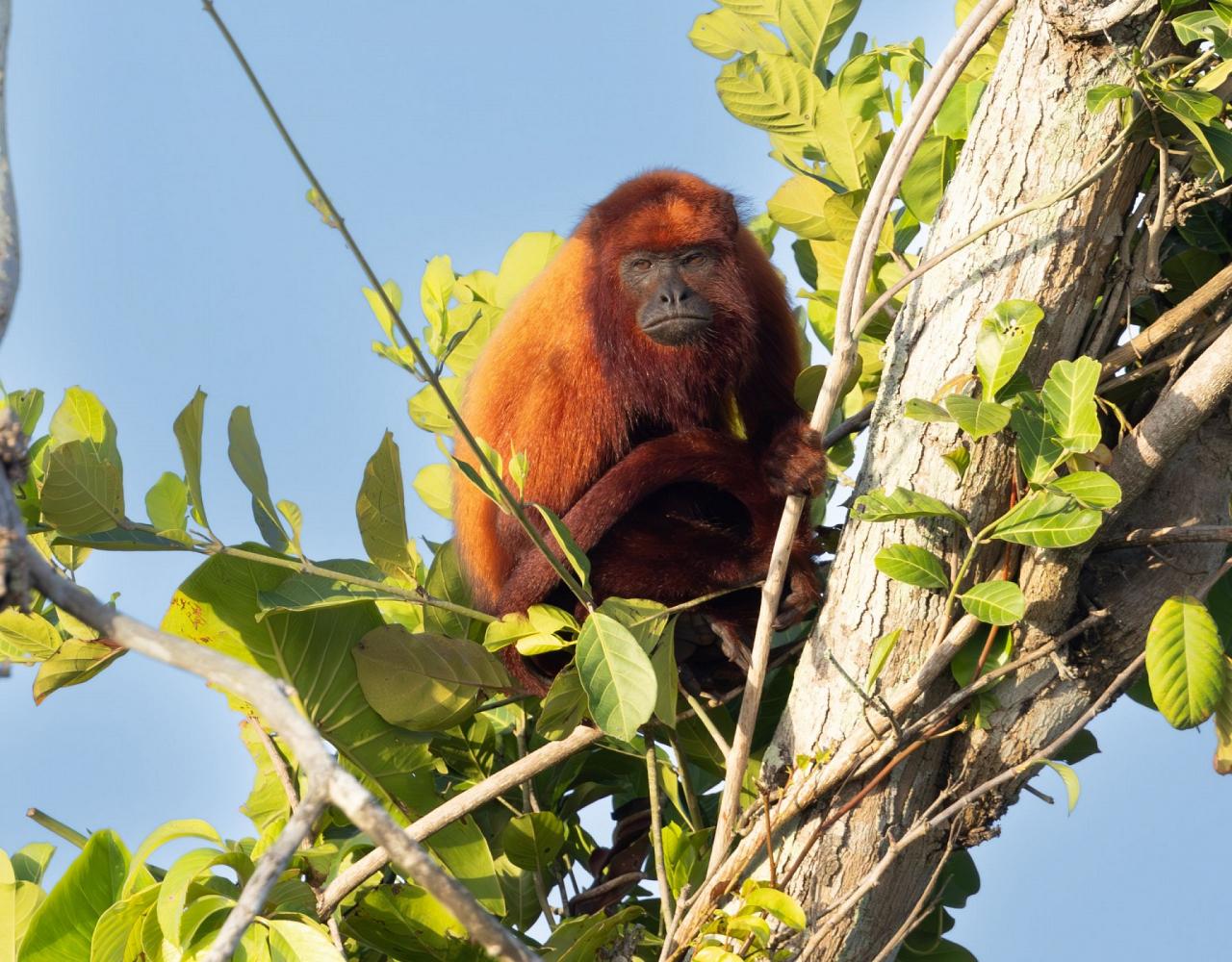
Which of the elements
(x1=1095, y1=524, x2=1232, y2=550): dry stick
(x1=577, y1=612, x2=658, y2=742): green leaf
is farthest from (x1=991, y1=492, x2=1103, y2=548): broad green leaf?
(x1=577, y1=612, x2=658, y2=742): green leaf

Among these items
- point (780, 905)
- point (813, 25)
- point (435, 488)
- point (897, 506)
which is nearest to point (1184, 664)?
point (897, 506)

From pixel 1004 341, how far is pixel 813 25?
66.9 inches

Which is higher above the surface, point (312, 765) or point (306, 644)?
point (312, 765)

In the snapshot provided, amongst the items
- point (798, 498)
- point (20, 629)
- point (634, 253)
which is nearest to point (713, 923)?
point (798, 498)

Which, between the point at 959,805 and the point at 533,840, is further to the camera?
the point at 533,840

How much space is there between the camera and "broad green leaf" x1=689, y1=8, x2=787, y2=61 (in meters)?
4.05

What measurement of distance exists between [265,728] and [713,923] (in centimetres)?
153

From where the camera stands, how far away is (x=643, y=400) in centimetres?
423

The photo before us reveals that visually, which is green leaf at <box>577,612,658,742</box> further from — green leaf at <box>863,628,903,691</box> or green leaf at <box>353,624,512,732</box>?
green leaf at <box>353,624,512,732</box>

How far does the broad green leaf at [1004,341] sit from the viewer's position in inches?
108

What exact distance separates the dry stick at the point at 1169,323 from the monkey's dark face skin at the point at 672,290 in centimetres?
144

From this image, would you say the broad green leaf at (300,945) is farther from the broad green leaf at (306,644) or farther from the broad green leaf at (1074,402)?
the broad green leaf at (1074,402)

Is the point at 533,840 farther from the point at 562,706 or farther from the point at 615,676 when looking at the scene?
the point at 615,676

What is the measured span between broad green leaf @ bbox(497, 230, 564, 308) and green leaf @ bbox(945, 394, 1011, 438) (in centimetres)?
252
